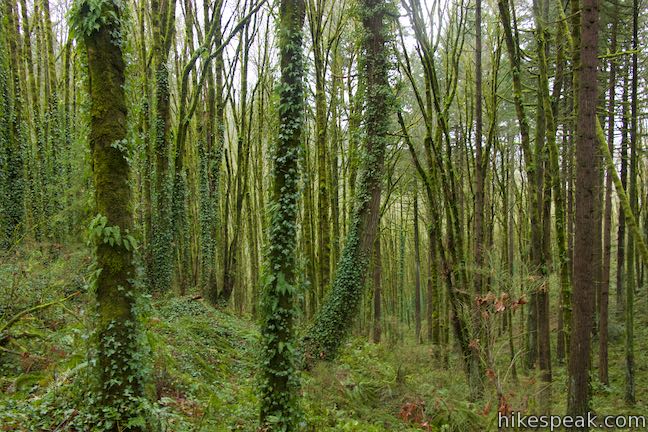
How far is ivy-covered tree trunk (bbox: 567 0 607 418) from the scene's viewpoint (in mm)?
6539

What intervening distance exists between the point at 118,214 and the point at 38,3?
14488mm

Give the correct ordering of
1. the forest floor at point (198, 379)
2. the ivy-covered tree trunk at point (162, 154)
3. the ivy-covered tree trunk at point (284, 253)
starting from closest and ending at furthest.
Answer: the forest floor at point (198, 379)
the ivy-covered tree trunk at point (284, 253)
the ivy-covered tree trunk at point (162, 154)

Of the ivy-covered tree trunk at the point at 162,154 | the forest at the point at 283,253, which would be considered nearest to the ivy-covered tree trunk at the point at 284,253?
the forest at the point at 283,253

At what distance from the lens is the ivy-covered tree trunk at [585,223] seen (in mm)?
6539

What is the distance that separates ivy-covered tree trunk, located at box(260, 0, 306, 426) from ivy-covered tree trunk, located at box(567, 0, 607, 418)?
4.76 meters

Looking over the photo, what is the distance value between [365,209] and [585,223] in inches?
159

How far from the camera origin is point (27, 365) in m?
Answer: 5.20

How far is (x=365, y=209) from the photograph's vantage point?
28.3 feet

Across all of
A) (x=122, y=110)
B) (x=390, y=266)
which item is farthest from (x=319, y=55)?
(x=390, y=266)

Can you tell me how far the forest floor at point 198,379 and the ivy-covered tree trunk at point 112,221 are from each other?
239 mm

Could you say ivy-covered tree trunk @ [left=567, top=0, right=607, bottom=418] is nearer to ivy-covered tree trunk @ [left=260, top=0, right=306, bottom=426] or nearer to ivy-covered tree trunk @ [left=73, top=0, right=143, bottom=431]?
ivy-covered tree trunk @ [left=260, top=0, right=306, bottom=426]

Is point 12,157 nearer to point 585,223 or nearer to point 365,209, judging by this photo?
point 365,209

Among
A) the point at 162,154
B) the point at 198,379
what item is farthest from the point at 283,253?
the point at 162,154

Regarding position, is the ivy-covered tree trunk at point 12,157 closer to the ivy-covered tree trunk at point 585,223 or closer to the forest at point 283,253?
the forest at point 283,253
